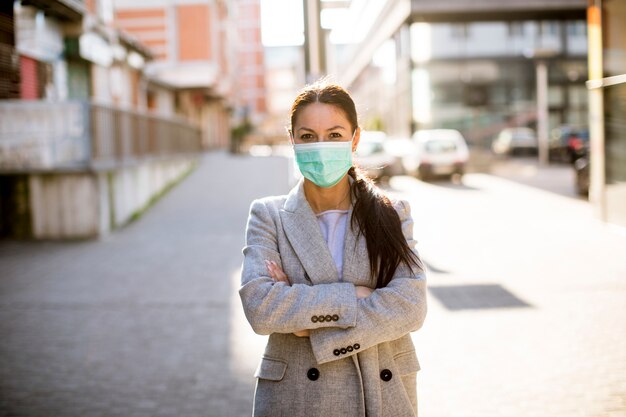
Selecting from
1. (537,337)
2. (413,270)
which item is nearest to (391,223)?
(413,270)

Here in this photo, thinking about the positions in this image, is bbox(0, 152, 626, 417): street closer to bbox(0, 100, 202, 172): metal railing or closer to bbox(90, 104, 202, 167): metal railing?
bbox(0, 100, 202, 172): metal railing

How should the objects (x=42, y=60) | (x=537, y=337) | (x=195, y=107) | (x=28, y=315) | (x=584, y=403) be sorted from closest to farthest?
1. (x=584, y=403)
2. (x=537, y=337)
3. (x=28, y=315)
4. (x=42, y=60)
5. (x=195, y=107)

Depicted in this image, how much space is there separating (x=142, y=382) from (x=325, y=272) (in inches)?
139

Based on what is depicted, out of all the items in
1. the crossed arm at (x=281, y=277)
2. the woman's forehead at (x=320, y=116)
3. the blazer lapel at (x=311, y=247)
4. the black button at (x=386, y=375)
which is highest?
the woman's forehead at (x=320, y=116)

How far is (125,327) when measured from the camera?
297 inches

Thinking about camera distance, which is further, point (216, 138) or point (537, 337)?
point (216, 138)

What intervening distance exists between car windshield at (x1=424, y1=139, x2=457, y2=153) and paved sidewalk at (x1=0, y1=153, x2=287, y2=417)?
14.0 metres

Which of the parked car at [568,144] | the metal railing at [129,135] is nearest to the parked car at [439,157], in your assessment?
the parked car at [568,144]

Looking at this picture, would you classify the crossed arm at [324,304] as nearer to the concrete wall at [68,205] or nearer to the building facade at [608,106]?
the building facade at [608,106]

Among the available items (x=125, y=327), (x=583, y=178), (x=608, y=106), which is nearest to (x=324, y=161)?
(x=125, y=327)

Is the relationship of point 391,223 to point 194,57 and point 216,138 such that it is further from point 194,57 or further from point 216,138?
point 216,138

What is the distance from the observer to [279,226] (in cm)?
278

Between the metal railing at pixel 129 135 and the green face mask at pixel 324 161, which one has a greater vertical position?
the metal railing at pixel 129 135

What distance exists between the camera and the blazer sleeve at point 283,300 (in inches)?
101
